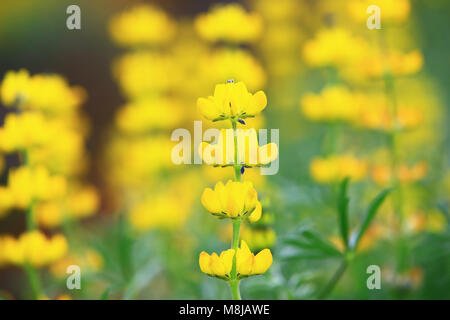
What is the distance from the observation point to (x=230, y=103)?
1.76 ft

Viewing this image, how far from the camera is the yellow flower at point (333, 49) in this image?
111 cm

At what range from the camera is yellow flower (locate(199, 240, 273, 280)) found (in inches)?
20.5

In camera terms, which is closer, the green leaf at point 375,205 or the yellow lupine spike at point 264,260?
the yellow lupine spike at point 264,260

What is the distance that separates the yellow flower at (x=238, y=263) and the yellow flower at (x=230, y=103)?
15 cm

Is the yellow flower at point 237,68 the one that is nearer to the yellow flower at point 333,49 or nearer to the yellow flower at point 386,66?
the yellow flower at point 333,49

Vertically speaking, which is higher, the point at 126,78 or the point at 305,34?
the point at 305,34

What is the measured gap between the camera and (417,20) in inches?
96.8

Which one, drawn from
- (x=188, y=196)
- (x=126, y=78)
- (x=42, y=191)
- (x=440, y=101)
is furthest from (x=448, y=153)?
(x=42, y=191)

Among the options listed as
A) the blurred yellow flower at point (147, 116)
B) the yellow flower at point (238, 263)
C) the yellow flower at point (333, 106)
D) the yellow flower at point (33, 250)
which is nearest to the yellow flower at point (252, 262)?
the yellow flower at point (238, 263)

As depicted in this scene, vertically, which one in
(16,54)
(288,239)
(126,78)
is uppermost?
(16,54)

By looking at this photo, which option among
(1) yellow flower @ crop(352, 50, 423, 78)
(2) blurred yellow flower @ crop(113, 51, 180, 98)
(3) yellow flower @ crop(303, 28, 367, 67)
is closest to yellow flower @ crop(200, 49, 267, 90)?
(3) yellow flower @ crop(303, 28, 367, 67)

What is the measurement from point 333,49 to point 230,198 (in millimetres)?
698
